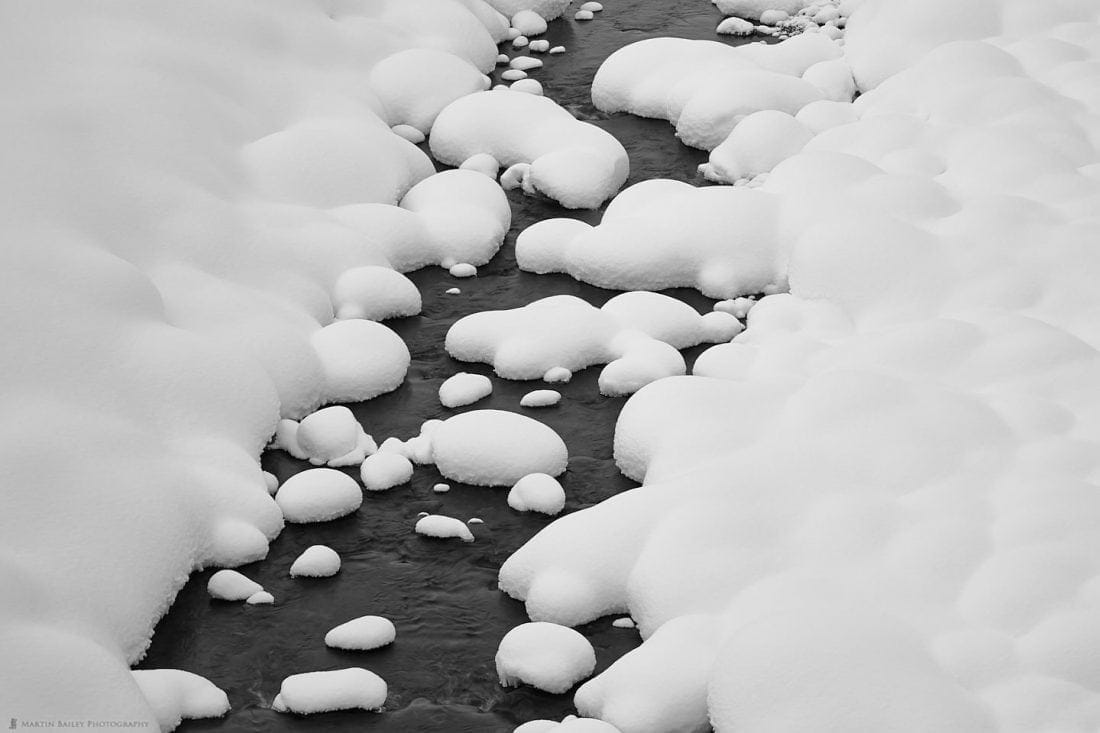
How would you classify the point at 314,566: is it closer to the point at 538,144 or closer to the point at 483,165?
the point at 483,165

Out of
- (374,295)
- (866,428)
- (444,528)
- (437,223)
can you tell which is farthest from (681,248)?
(444,528)

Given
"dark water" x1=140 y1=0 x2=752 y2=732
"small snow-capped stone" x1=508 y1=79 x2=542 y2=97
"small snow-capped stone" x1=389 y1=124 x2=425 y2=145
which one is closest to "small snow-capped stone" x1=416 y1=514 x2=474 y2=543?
"dark water" x1=140 y1=0 x2=752 y2=732

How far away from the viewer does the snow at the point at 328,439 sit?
15.1 feet

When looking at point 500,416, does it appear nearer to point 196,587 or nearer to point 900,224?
point 196,587

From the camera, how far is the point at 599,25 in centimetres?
827

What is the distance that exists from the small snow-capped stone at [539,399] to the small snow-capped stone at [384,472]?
0.57 metres

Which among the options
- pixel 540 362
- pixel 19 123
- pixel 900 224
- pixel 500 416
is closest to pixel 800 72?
pixel 900 224

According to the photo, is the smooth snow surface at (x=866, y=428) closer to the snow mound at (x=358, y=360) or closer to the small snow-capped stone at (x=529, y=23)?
the snow mound at (x=358, y=360)

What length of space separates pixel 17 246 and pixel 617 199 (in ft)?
9.01

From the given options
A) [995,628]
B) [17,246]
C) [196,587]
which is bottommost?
[196,587]

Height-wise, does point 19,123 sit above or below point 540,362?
above

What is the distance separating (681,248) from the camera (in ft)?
18.5

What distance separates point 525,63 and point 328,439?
377cm

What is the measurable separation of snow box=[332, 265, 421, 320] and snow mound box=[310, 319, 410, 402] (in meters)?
0.21
